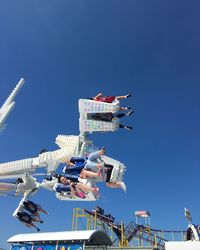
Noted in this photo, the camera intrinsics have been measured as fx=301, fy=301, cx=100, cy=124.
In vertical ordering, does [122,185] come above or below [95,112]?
below

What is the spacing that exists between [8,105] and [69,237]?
382 inches

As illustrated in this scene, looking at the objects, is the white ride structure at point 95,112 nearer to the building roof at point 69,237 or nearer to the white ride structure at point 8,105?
the building roof at point 69,237

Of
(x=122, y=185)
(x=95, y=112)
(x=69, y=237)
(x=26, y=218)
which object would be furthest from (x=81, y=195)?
(x=95, y=112)

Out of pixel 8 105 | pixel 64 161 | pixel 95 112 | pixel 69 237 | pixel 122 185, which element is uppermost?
pixel 8 105

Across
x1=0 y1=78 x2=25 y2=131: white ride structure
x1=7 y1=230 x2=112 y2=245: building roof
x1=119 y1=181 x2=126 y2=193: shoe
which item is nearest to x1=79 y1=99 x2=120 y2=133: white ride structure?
x1=119 y1=181 x2=126 y2=193: shoe

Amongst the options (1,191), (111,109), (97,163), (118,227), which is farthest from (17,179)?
(118,227)

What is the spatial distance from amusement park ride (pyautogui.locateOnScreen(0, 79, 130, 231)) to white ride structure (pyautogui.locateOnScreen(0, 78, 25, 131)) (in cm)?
313

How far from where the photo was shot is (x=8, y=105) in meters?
20.8

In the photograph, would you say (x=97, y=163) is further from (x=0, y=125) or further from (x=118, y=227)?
(x=118, y=227)

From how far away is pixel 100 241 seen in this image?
1834cm

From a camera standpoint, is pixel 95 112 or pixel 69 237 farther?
pixel 69 237

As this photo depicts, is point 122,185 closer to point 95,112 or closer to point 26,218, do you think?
point 95,112

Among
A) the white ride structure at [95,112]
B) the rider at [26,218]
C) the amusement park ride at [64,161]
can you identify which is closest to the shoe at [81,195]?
the amusement park ride at [64,161]

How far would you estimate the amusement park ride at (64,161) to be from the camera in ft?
49.9
